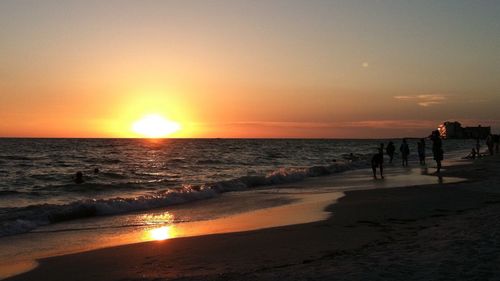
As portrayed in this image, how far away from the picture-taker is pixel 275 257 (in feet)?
25.8

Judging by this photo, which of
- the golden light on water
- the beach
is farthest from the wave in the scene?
the beach

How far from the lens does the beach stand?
6246 millimetres

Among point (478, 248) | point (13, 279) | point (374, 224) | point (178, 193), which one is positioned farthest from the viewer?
point (178, 193)

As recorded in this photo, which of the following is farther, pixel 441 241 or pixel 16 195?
pixel 16 195

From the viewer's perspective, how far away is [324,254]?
783cm

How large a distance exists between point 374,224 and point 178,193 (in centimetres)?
1034

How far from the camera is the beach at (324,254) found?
625 cm

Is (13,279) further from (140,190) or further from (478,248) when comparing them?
(140,190)

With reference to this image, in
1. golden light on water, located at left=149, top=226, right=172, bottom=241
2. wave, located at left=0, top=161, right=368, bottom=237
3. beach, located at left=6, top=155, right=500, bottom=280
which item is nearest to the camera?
beach, located at left=6, top=155, right=500, bottom=280

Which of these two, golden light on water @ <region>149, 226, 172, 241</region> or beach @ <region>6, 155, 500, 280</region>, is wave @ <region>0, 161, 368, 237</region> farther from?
beach @ <region>6, 155, 500, 280</region>

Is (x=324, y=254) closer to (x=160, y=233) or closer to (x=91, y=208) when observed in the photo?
(x=160, y=233)

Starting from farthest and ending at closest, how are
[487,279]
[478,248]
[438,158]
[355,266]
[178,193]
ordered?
[438,158]
[178,193]
[478,248]
[355,266]
[487,279]

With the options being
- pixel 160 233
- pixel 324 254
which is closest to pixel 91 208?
pixel 160 233

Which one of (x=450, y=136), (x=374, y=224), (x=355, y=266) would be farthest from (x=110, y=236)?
(x=450, y=136)
